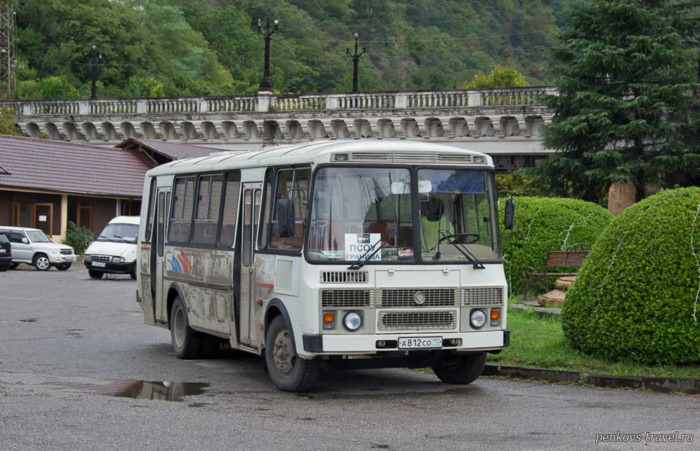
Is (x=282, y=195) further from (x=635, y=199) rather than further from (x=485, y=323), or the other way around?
(x=635, y=199)

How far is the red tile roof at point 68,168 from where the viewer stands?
165 ft

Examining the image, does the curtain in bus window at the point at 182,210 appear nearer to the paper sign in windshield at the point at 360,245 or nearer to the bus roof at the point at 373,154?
the bus roof at the point at 373,154

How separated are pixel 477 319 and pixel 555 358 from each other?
207cm

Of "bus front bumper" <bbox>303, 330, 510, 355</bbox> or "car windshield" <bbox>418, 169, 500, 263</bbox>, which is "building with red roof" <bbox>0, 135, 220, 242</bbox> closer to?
"car windshield" <bbox>418, 169, 500, 263</bbox>

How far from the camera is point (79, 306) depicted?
79.5ft

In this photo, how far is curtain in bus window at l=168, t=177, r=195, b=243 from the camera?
1541cm

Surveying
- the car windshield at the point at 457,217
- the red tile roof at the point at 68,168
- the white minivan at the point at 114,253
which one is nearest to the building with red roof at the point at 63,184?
the red tile roof at the point at 68,168

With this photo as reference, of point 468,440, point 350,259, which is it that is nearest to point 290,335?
point 350,259

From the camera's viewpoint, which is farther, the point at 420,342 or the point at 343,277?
the point at 420,342

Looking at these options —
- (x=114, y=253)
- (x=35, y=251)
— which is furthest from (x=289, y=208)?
(x=35, y=251)

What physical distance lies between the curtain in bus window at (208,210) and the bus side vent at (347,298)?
3.19m

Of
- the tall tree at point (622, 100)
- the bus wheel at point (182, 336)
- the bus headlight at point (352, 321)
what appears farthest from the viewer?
the tall tree at point (622, 100)

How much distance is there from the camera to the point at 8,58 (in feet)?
276

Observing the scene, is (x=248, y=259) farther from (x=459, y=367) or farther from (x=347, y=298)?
(x=459, y=367)
